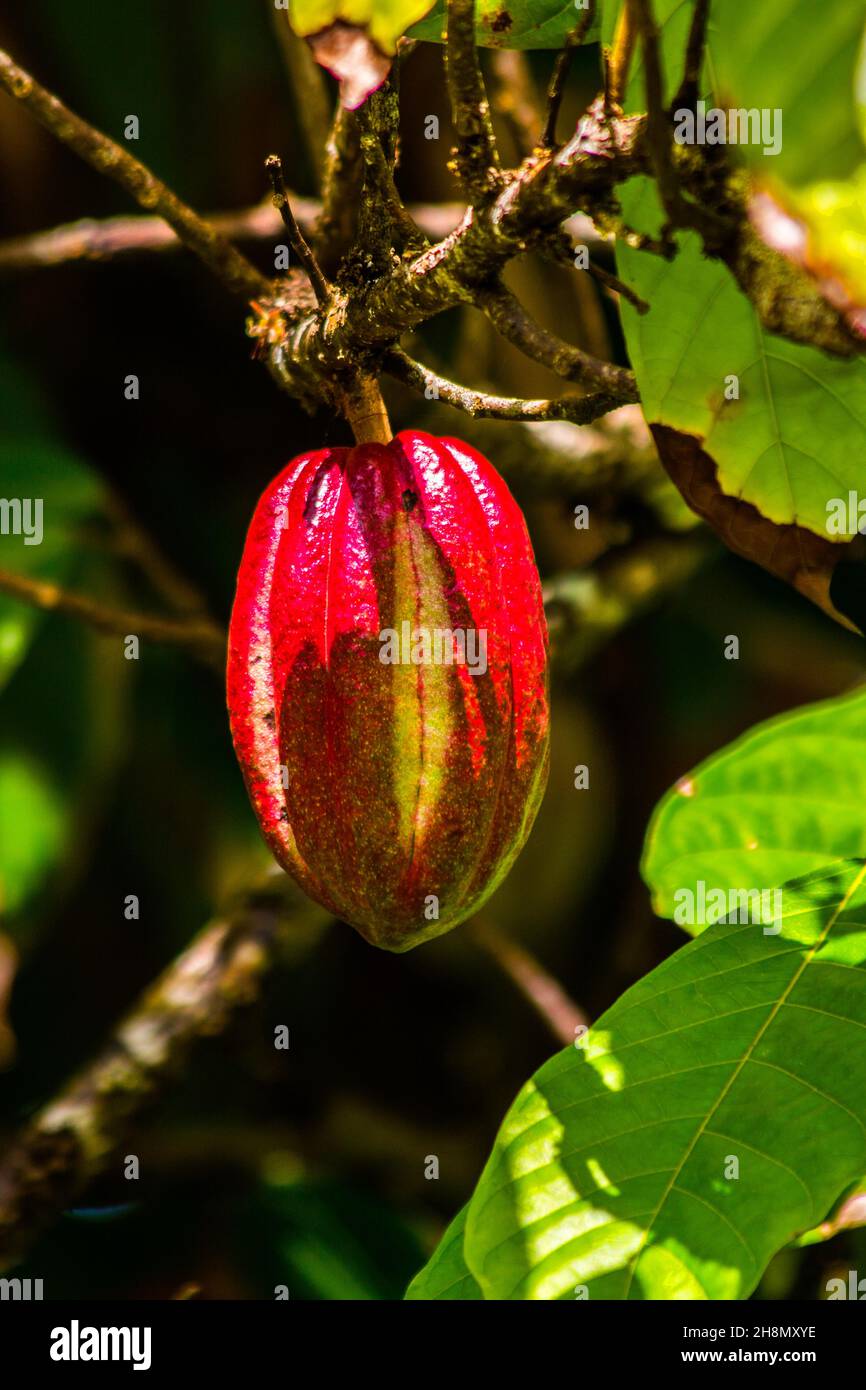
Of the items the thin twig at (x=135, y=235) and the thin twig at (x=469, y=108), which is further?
the thin twig at (x=135, y=235)

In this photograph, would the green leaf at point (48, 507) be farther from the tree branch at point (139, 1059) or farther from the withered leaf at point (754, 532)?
the withered leaf at point (754, 532)

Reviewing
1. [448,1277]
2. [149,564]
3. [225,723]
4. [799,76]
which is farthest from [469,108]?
[225,723]

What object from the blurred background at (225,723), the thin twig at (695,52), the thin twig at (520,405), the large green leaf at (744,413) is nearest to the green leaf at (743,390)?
the large green leaf at (744,413)

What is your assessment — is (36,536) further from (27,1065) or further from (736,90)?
(736,90)

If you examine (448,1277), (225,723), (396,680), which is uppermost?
(225,723)

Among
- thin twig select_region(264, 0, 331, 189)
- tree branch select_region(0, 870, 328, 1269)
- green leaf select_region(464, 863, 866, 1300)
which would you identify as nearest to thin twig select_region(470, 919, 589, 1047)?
tree branch select_region(0, 870, 328, 1269)

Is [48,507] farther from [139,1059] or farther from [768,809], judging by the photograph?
[768,809]

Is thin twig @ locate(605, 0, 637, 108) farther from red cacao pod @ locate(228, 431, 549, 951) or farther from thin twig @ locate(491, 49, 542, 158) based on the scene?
thin twig @ locate(491, 49, 542, 158)
